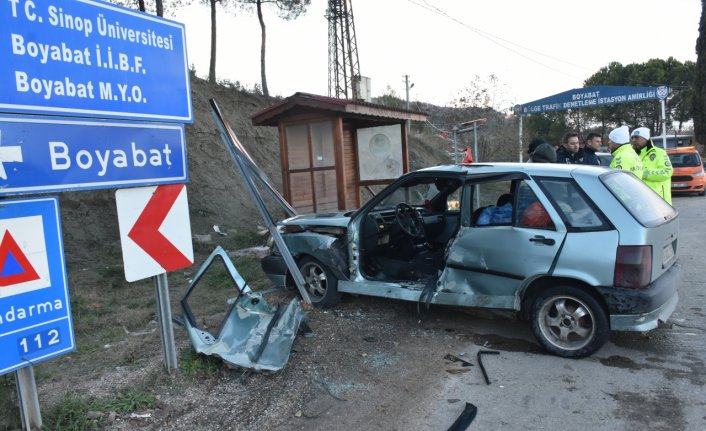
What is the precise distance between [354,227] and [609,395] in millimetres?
2918

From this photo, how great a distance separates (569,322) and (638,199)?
4.03 ft

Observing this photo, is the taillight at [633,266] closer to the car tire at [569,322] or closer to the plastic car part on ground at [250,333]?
the car tire at [569,322]

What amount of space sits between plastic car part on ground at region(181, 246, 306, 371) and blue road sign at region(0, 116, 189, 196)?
3.36 feet

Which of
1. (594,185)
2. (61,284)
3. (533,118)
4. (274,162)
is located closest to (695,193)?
(274,162)

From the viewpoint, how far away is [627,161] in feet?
21.0

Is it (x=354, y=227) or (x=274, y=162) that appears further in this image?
(x=274, y=162)

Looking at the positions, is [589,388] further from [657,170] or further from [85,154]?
[657,170]

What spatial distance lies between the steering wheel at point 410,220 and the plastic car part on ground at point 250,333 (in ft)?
5.68

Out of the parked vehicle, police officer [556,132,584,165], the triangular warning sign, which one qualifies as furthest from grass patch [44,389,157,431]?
police officer [556,132,584,165]

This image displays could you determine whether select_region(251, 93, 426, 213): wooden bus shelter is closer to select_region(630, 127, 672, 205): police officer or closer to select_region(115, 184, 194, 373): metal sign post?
select_region(630, 127, 672, 205): police officer

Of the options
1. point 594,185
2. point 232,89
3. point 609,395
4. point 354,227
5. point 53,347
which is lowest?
point 609,395

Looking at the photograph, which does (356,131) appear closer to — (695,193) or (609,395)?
(609,395)

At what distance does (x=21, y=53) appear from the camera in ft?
9.20

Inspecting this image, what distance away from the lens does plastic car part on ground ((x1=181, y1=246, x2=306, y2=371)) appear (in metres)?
3.85
